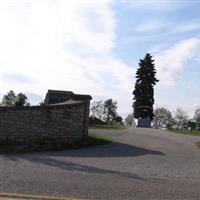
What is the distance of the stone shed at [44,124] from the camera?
59.0 feet

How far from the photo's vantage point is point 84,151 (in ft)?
55.6

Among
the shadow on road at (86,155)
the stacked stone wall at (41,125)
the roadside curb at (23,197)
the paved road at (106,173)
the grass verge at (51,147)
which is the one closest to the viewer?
the roadside curb at (23,197)

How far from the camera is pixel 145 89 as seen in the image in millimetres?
73438

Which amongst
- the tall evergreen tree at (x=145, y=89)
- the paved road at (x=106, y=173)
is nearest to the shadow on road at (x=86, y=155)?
the paved road at (x=106, y=173)

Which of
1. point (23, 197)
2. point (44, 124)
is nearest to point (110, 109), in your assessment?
point (44, 124)

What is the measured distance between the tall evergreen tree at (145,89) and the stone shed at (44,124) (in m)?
52.9

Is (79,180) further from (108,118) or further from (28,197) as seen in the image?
(108,118)

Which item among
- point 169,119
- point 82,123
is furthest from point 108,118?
point 82,123

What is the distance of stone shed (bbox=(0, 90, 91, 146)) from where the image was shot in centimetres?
1797

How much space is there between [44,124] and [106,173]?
7.42 m

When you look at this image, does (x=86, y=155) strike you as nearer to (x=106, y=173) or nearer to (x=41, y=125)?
(x=41, y=125)

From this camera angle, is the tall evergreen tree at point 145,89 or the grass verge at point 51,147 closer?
the grass verge at point 51,147

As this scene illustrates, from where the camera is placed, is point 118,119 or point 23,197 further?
point 118,119

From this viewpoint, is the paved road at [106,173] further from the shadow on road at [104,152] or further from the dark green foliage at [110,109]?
the dark green foliage at [110,109]
